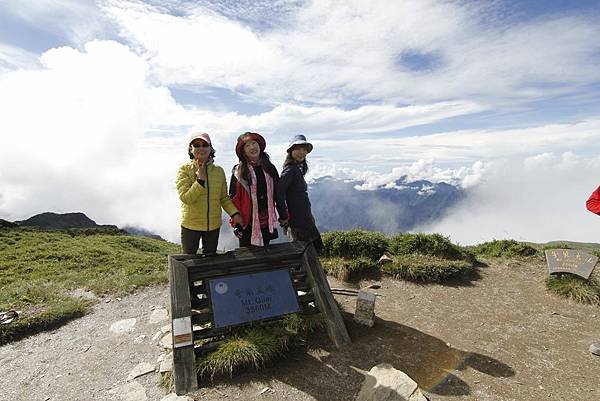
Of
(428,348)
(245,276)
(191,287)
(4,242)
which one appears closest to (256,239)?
(245,276)

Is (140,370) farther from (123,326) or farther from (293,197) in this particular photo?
(293,197)

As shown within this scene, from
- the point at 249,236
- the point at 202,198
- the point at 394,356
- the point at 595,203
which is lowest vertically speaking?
the point at 394,356

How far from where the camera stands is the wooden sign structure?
20.3 ft

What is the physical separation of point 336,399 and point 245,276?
2850mm

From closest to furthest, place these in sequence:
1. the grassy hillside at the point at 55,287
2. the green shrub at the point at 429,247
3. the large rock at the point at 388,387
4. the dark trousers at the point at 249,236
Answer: the large rock at the point at 388,387
the dark trousers at the point at 249,236
the grassy hillside at the point at 55,287
the green shrub at the point at 429,247

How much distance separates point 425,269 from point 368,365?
504 centimetres

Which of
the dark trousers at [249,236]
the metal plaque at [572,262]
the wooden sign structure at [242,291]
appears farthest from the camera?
the metal plaque at [572,262]

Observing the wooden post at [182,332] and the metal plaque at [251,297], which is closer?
the wooden post at [182,332]

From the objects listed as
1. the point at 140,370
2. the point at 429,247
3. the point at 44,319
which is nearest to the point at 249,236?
the point at 140,370

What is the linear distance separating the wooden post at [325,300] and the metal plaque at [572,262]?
6.93m

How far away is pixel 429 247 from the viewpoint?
1170 centimetres

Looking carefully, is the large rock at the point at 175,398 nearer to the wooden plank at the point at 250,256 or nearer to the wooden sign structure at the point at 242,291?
the wooden sign structure at the point at 242,291

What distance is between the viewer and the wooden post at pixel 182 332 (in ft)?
17.6

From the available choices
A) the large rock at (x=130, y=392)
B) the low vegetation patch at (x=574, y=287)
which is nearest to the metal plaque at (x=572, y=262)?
the low vegetation patch at (x=574, y=287)
